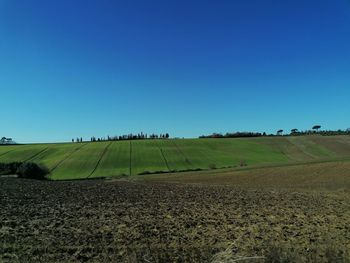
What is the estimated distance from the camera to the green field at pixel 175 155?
81.9 m

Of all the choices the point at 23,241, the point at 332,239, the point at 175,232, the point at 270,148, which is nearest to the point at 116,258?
the point at 23,241

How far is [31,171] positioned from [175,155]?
113 ft

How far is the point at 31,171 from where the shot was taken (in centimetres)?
7219

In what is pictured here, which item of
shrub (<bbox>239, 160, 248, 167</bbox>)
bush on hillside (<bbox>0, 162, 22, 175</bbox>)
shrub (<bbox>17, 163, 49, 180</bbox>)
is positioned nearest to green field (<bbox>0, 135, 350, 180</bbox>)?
shrub (<bbox>239, 160, 248, 167</bbox>)

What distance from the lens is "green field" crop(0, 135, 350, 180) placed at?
8188cm

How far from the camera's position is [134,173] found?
76750 millimetres

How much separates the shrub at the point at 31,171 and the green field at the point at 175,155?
243 cm

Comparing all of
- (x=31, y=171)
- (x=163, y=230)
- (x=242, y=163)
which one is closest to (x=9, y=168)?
(x=31, y=171)

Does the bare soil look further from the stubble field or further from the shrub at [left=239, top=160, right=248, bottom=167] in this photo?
the shrub at [left=239, top=160, right=248, bottom=167]

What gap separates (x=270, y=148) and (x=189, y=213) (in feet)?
292

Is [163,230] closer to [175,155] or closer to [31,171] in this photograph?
[31,171]

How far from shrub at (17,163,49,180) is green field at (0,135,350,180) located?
243 centimetres

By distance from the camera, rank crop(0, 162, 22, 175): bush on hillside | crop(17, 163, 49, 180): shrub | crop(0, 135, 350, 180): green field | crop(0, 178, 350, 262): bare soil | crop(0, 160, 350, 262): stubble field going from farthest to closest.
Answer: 1. crop(0, 135, 350, 180): green field
2. crop(0, 162, 22, 175): bush on hillside
3. crop(17, 163, 49, 180): shrub
4. crop(0, 178, 350, 262): bare soil
5. crop(0, 160, 350, 262): stubble field

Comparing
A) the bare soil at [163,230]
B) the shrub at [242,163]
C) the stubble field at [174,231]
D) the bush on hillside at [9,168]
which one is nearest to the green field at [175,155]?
the shrub at [242,163]
